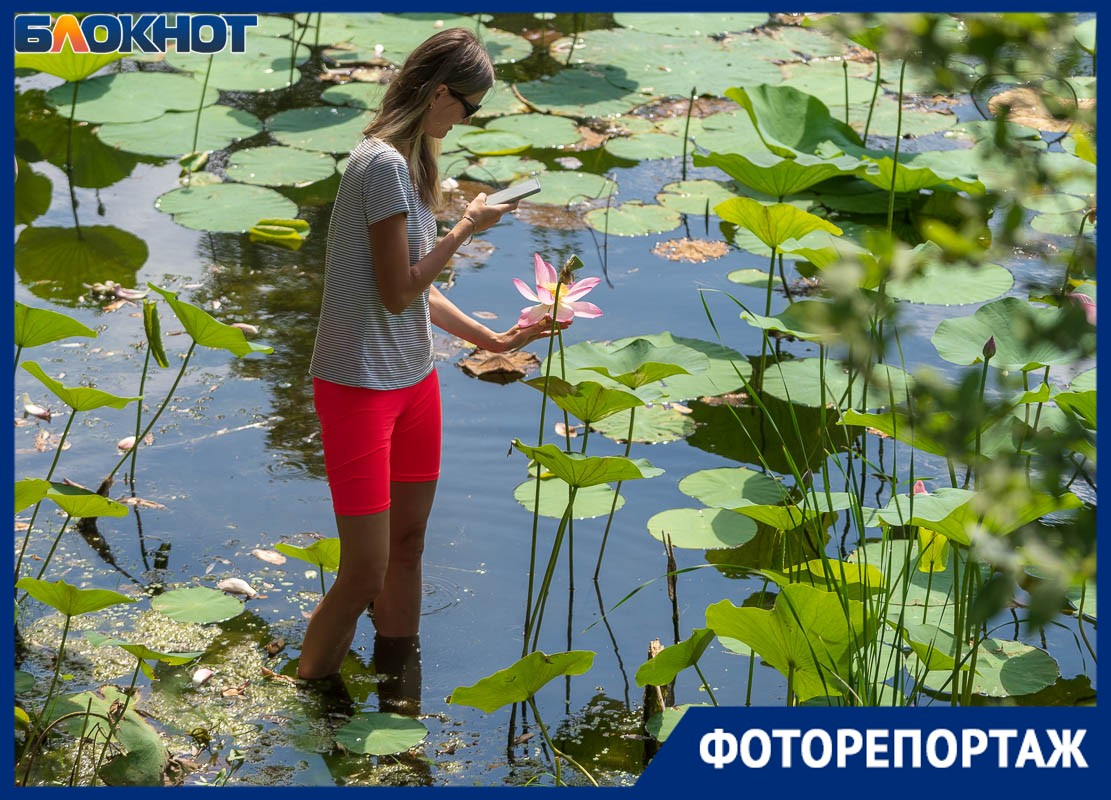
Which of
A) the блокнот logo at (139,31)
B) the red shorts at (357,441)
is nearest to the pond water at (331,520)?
the red shorts at (357,441)

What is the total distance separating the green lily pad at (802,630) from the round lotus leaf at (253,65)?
4109 millimetres

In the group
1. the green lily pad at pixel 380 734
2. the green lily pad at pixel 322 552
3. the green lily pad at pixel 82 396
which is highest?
the green lily pad at pixel 82 396

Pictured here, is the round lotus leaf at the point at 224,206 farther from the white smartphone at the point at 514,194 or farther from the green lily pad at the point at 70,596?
the green lily pad at the point at 70,596

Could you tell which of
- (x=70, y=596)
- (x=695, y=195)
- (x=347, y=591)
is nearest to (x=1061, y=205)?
(x=695, y=195)

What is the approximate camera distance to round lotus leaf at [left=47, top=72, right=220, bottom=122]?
16.4 ft

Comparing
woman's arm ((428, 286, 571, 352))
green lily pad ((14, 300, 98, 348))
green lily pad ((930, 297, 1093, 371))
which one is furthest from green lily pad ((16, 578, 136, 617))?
green lily pad ((930, 297, 1093, 371))

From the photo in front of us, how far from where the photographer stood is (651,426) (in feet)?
10.6

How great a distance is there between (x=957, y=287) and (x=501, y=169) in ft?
5.88

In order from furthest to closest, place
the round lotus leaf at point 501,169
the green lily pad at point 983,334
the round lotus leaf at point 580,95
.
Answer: the round lotus leaf at point 580,95, the round lotus leaf at point 501,169, the green lily pad at point 983,334

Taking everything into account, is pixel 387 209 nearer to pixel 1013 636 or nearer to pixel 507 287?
pixel 1013 636

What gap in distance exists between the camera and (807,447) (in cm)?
312

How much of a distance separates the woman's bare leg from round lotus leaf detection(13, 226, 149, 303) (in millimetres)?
1965

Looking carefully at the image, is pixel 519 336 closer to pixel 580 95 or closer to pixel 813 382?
pixel 813 382

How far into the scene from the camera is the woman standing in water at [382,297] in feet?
6.74
